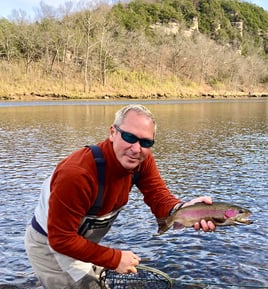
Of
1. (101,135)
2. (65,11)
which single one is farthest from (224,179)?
(65,11)

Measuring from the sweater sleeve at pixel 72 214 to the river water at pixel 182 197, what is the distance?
119 inches

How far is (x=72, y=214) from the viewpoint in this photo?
3781mm

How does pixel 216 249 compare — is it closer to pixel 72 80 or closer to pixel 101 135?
pixel 101 135

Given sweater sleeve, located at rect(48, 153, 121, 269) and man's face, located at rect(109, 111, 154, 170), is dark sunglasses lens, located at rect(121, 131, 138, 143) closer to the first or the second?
man's face, located at rect(109, 111, 154, 170)

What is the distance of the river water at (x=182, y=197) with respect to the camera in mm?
7223

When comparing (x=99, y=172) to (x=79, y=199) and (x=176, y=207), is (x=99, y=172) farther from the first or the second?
(x=176, y=207)

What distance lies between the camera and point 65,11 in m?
84.1

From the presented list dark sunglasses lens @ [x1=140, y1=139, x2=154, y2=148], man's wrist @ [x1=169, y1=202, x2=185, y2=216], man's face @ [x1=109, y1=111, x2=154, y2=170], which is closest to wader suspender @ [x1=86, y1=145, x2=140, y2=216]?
man's face @ [x1=109, y1=111, x2=154, y2=170]

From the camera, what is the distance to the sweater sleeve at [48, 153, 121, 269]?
147 inches

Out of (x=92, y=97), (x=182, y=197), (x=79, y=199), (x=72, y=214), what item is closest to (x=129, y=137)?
(x=79, y=199)

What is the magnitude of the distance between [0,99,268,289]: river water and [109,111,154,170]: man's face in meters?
3.28

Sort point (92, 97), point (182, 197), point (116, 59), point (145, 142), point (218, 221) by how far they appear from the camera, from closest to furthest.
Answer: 1. point (145, 142)
2. point (218, 221)
3. point (182, 197)
4. point (92, 97)
5. point (116, 59)

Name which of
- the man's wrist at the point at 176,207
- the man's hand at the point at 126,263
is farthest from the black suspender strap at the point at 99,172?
the man's wrist at the point at 176,207

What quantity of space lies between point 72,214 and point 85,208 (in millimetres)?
155
